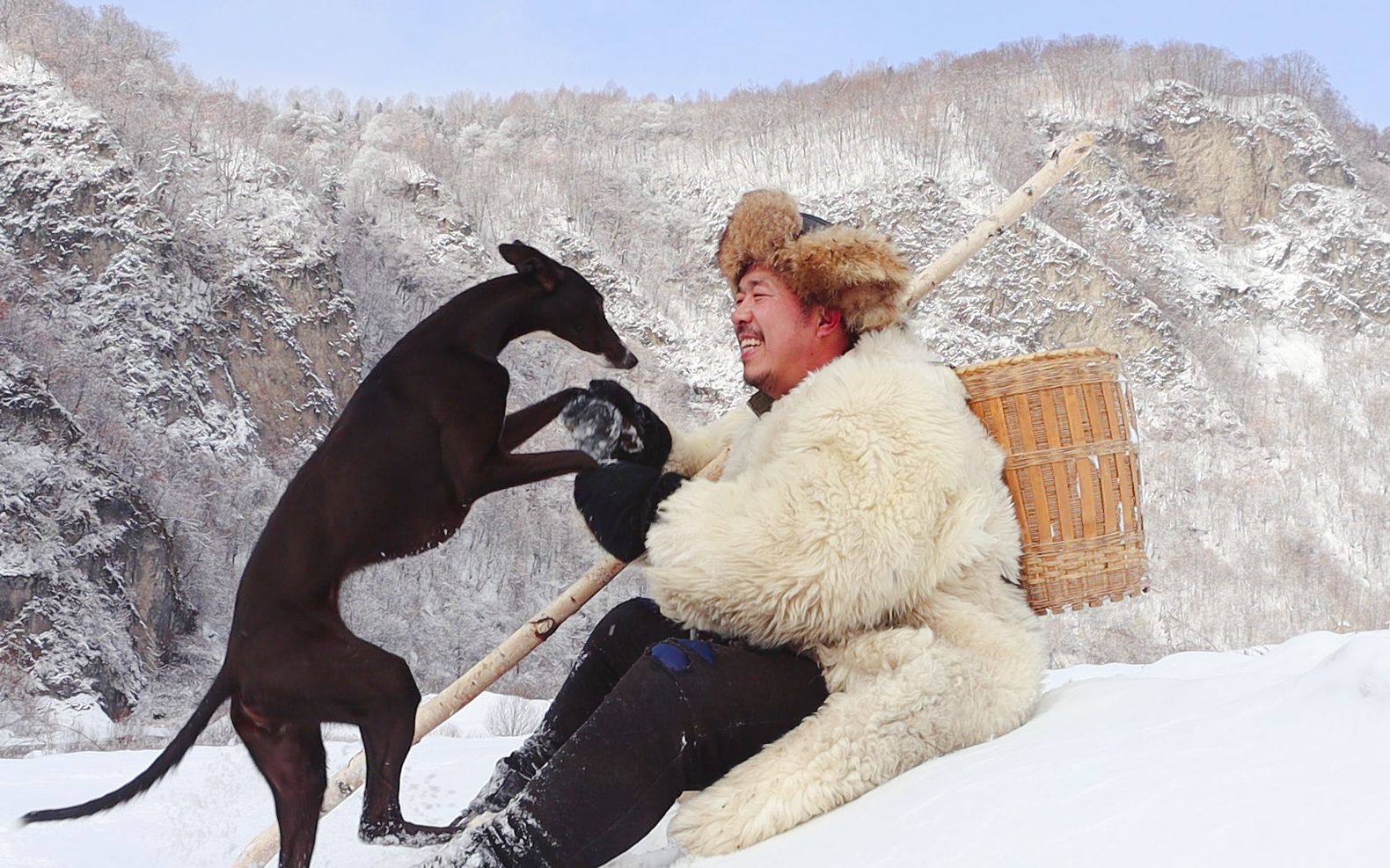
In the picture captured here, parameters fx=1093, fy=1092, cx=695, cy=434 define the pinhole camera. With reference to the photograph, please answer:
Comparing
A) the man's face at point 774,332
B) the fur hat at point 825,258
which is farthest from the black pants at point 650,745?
the fur hat at point 825,258

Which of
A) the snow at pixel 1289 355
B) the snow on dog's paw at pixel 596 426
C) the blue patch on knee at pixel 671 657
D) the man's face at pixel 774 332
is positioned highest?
the man's face at pixel 774 332

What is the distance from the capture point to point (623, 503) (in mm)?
2377

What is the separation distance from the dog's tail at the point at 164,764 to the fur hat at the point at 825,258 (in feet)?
5.05

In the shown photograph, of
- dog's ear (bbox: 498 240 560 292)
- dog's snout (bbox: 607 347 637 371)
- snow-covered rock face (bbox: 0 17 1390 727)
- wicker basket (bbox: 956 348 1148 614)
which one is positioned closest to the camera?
wicker basket (bbox: 956 348 1148 614)

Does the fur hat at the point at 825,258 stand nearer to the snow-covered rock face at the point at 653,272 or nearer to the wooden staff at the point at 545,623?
the wooden staff at the point at 545,623

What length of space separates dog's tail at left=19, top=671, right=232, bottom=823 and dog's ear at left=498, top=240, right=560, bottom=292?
4.08 feet

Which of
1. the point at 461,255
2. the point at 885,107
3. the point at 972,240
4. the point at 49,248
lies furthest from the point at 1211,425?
the point at 972,240

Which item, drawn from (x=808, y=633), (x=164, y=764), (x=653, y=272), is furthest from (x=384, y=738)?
(x=653, y=272)

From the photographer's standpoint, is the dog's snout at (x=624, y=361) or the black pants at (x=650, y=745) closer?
the black pants at (x=650, y=745)

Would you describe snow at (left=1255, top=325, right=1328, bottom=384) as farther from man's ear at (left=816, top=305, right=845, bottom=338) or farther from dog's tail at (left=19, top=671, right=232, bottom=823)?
dog's tail at (left=19, top=671, right=232, bottom=823)

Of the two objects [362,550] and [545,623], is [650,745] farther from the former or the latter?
[362,550]

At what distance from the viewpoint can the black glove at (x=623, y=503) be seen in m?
2.36

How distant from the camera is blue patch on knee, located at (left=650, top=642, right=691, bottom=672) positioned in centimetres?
211

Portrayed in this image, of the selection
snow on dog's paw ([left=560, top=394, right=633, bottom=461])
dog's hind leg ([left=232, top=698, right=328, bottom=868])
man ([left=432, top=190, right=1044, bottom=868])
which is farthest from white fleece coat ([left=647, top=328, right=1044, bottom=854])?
dog's hind leg ([left=232, top=698, right=328, bottom=868])
